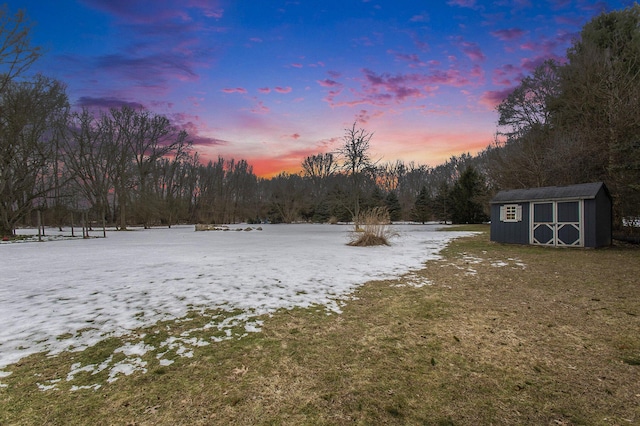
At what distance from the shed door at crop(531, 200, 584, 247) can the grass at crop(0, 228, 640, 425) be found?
29.3ft

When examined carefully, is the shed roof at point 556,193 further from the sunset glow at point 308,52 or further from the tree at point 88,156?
the tree at point 88,156

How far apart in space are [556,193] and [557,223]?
4.04ft

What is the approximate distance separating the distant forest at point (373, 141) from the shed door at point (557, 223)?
2.16 m

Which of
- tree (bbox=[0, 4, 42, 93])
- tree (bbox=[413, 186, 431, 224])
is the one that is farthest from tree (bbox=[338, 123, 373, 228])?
tree (bbox=[0, 4, 42, 93])

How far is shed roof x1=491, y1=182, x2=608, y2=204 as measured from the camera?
1076 cm

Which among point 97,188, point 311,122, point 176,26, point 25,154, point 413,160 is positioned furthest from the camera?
point 413,160

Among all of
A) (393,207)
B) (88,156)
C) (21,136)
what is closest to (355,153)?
(393,207)

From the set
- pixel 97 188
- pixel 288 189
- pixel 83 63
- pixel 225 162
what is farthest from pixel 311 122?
pixel 225 162

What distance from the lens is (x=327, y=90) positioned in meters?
15.8

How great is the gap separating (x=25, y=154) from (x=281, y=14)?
63.3 feet

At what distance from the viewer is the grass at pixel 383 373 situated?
1.86 metres

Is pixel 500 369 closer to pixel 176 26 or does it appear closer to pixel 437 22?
pixel 437 22

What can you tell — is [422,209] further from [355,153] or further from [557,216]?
[557,216]

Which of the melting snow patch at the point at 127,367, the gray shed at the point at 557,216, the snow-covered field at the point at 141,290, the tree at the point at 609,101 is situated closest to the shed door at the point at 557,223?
the gray shed at the point at 557,216
